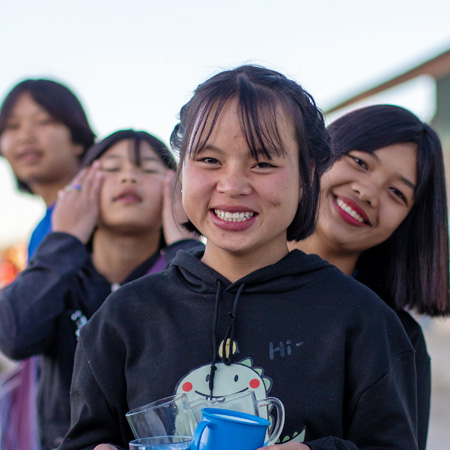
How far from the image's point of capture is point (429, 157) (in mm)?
2148

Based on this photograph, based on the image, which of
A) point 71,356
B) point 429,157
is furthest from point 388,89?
point 71,356

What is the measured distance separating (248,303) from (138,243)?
1.12 meters

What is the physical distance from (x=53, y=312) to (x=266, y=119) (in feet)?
4.11

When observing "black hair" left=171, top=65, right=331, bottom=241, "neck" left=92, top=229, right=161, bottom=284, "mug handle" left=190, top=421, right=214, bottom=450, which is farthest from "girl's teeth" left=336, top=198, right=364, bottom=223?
"mug handle" left=190, top=421, right=214, bottom=450

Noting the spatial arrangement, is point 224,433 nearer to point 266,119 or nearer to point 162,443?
point 162,443

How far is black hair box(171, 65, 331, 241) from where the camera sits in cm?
150

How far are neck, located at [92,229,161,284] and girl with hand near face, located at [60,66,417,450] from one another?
0.89 metres

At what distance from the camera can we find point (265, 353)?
1.46m

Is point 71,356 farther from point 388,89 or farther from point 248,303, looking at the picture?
point 388,89

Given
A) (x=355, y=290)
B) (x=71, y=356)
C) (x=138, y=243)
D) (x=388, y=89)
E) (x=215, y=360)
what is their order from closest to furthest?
(x=215, y=360) → (x=355, y=290) → (x=71, y=356) → (x=138, y=243) → (x=388, y=89)

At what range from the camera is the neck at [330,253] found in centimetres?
219

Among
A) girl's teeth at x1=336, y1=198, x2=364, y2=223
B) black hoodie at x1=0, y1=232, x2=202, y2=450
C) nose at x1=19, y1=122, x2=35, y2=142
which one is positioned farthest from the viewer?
nose at x1=19, y1=122, x2=35, y2=142

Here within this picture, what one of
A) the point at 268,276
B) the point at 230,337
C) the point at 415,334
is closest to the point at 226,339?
the point at 230,337

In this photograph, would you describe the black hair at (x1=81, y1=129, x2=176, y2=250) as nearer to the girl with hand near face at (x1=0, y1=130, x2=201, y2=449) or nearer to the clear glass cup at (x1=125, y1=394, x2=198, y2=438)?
the girl with hand near face at (x1=0, y1=130, x2=201, y2=449)
